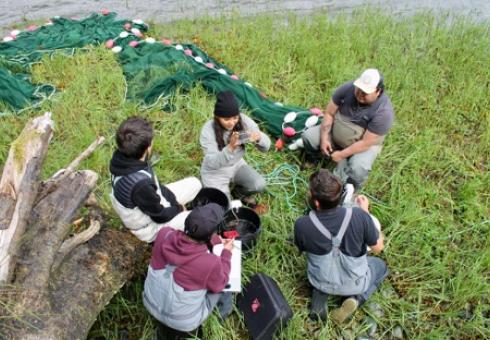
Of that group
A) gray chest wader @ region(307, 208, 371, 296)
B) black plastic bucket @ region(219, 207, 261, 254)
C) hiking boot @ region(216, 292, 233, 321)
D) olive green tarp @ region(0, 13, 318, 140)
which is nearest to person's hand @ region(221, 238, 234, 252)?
hiking boot @ region(216, 292, 233, 321)

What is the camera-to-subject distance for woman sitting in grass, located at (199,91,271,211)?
3088 millimetres

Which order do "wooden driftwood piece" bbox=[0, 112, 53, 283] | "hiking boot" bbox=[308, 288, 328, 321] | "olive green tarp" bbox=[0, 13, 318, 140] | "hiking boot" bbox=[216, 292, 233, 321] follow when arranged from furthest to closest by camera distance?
1. "olive green tarp" bbox=[0, 13, 318, 140]
2. "hiking boot" bbox=[308, 288, 328, 321]
3. "hiking boot" bbox=[216, 292, 233, 321]
4. "wooden driftwood piece" bbox=[0, 112, 53, 283]

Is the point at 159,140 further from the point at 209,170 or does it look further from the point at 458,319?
the point at 458,319

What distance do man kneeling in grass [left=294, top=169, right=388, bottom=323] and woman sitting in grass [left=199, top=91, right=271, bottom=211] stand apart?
74cm

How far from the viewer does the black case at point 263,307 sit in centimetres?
268

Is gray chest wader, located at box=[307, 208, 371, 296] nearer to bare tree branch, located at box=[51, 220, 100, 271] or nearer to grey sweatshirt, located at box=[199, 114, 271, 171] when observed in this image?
grey sweatshirt, located at box=[199, 114, 271, 171]

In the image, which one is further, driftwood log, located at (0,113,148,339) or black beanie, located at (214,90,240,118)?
black beanie, located at (214,90,240,118)

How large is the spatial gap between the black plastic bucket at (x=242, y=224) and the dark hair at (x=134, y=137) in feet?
3.05

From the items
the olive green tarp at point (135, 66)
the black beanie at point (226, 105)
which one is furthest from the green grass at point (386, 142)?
the black beanie at point (226, 105)

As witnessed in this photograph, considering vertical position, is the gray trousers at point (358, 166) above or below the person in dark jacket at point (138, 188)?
below

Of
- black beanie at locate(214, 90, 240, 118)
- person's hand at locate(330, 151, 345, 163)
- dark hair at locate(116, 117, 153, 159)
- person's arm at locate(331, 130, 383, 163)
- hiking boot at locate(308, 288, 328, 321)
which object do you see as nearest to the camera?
dark hair at locate(116, 117, 153, 159)

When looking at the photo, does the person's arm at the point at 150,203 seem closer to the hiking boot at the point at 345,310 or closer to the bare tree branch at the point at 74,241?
the bare tree branch at the point at 74,241

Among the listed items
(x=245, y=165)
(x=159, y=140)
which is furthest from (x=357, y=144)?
(x=159, y=140)

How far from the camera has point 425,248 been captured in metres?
3.33
